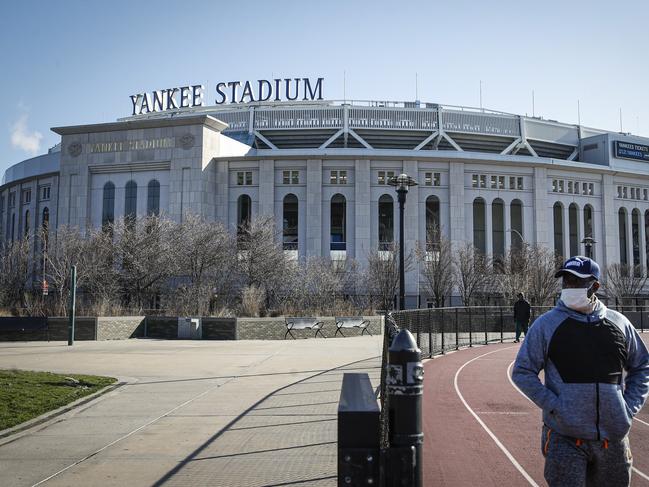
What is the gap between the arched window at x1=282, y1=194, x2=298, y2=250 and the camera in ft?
200

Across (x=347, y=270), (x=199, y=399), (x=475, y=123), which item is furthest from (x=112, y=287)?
(x=475, y=123)

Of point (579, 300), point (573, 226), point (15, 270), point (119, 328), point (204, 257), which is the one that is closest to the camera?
point (579, 300)

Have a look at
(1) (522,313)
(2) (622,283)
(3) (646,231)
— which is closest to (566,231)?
(2) (622,283)

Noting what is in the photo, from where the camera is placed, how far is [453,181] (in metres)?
61.5

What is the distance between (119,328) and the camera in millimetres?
27578

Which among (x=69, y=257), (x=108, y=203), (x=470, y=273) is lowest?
(x=470, y=273)

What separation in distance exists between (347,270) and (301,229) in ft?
23.9

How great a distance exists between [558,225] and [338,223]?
75.4 feet

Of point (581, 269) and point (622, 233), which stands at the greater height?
point (622, 233)

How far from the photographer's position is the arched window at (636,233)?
69.2 meters

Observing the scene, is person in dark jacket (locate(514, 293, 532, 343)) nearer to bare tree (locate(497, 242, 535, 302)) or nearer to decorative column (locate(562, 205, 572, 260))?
bare tree (locate(497, 242, 535, 302))

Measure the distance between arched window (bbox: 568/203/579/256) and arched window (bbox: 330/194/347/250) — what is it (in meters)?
23.7

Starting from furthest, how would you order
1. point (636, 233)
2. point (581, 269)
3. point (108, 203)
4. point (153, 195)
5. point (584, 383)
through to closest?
point (636, 233) → point (108, 203) → point (153, 195) → point (581, 269) → point (584, 383)

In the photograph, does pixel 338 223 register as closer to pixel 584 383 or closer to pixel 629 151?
pixel 629 151
